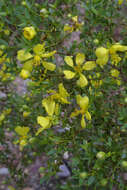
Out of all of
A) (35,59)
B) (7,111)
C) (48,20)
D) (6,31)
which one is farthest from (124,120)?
(7,111)

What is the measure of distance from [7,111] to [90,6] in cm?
150

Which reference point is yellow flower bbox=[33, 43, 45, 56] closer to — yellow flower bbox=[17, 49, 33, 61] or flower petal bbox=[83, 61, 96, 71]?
yellow flower bbox=[17, 49, 33, 61]

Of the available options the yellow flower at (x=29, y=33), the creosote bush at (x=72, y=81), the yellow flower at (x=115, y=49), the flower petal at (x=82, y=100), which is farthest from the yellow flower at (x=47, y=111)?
the yellow flower at (x=115, y=49)

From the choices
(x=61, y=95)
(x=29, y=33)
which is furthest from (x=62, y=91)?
(x=29, y=33)

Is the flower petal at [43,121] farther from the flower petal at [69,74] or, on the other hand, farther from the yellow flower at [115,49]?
the yellow flower at [115,49]

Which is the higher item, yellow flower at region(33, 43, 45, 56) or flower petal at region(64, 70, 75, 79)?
yellow flower at region(33, 43, 45, 56)

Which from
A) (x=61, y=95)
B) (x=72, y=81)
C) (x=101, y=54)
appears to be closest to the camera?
(x=101, y=54)

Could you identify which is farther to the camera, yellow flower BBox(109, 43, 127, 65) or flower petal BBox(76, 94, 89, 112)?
yellow flower BBox(109, 43, 127, 65)

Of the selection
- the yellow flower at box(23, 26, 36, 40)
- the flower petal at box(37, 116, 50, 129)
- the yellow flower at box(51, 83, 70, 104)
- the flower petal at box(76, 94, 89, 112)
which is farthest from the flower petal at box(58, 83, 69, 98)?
the yellow flower at box(23, 26, 36, 40)

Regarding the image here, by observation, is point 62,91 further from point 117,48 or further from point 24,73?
point 117,48

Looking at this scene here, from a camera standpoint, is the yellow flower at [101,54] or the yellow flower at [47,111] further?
the yellow flower at [47,111]

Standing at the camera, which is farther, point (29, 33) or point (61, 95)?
point (61, 95)

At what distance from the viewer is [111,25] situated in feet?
6.81

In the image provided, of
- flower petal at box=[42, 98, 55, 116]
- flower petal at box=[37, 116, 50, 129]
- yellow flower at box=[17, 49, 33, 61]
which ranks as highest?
yellow flower at box=[17, 49, 33, 61]
